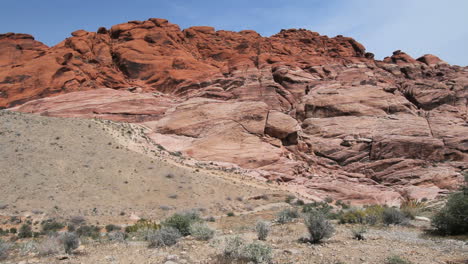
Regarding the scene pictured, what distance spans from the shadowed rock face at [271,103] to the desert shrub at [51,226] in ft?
58.8

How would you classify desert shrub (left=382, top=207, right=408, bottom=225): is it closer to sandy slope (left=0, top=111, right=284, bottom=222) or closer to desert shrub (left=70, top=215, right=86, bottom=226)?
sandy slope (left=0, top=111, right=284, bottom=222)

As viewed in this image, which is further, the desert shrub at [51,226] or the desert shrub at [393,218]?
the desert shrub at [51,226]

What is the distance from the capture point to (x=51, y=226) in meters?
17.7

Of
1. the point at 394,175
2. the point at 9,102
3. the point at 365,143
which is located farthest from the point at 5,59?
the point at 394,175

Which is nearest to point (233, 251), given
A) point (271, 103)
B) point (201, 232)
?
point (201, 232)

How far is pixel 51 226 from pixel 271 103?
3136 cm

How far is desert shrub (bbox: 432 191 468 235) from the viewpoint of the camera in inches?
436

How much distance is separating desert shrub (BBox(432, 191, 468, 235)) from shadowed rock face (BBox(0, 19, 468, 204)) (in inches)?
790

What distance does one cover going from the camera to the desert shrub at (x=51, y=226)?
17.1 m

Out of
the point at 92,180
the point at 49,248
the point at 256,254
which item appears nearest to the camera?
the point at 256,254

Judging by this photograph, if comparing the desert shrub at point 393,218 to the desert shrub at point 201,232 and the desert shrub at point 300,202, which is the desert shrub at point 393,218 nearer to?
the desert shrub at point 201,232

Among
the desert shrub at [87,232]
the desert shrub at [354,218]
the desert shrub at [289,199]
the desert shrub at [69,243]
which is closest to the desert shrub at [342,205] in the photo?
the desert shrub at [289,199]

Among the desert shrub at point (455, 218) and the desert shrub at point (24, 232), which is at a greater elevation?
the desert shrub at point (455, 218)

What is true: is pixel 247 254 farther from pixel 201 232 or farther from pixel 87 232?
pixel 87 232
